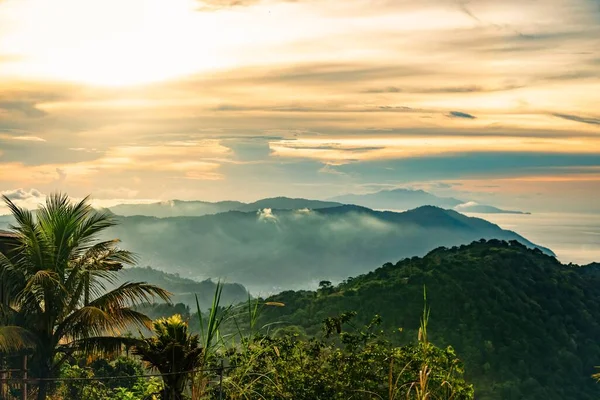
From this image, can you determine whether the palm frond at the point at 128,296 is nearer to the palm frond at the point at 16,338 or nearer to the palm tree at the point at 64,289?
the palm tree at the point at 64,289

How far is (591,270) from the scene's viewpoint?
3514 inches

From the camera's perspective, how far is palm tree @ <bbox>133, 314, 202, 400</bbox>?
832 centimetres

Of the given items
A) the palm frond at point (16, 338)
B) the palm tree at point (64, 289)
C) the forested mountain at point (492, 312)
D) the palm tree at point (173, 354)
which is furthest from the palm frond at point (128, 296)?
the forested mountain at point (492, 312)

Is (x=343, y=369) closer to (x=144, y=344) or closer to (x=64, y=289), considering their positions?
(x=144, y=344)

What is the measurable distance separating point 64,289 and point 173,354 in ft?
14.1

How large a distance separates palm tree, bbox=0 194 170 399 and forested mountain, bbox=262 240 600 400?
36897 mm

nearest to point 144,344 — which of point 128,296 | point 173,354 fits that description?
point 173,354

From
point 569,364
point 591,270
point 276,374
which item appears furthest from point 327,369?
point 591,270

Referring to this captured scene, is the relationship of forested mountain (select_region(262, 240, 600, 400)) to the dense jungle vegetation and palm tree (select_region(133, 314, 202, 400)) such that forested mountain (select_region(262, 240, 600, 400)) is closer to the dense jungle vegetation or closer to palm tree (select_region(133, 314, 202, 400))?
the dense jungle vegetation

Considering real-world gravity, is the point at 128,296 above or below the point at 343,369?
above

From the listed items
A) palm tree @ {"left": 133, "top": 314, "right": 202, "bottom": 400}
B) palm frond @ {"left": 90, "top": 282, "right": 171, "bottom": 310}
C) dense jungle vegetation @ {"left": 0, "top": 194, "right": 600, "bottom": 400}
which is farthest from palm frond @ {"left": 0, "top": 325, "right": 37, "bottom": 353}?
palm tree @ {"left": 133, "top": 314, "right": 202, "bottom": 400}

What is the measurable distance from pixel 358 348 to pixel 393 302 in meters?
48.4

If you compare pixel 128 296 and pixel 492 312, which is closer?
pixel 128 296

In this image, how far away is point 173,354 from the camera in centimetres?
834
